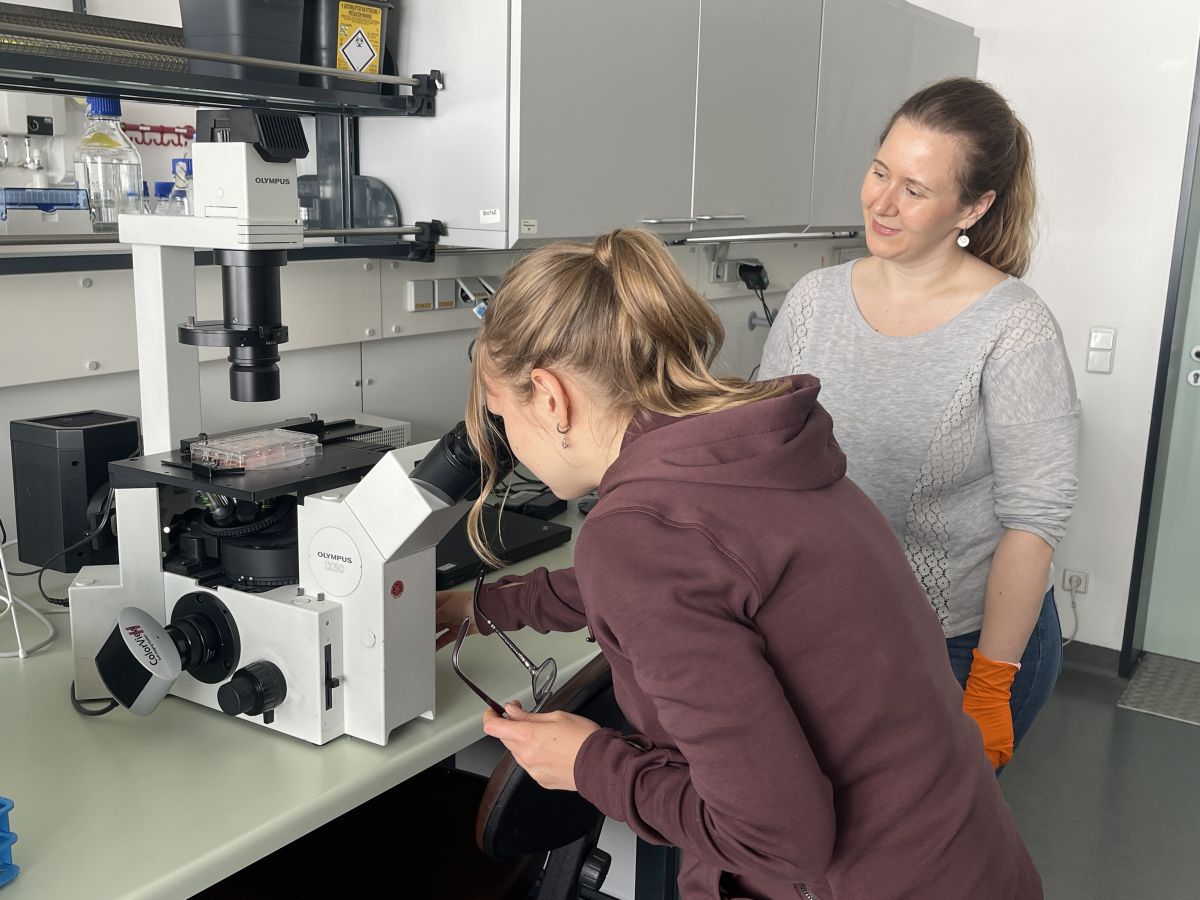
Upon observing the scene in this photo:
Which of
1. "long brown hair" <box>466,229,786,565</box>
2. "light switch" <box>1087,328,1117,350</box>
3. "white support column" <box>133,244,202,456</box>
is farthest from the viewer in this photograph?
"light switch" <box>1087,328,1117,350</box>

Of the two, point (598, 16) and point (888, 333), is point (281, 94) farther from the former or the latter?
point (888, 333)

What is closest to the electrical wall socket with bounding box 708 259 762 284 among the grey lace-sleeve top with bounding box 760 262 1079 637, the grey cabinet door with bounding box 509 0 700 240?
A: the grey cabinet door with bounding box 509 0 700 240

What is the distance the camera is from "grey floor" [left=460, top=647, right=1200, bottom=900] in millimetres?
2352

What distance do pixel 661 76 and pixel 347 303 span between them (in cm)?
72

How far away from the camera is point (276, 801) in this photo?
1.05 metres

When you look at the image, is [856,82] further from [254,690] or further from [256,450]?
[254,690]

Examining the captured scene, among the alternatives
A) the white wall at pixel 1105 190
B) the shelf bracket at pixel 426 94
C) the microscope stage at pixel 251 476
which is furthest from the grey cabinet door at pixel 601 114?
the white wall at pixel 1105 190

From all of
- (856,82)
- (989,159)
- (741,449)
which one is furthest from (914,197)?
(856,82)

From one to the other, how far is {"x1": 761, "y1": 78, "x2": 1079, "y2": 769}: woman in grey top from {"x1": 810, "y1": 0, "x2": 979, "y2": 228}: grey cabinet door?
114 cm

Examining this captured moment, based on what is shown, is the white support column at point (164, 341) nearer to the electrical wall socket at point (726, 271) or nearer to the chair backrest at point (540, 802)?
the chair backrest at point (540, 802)

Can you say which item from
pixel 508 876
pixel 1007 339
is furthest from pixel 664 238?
pixel 508 876

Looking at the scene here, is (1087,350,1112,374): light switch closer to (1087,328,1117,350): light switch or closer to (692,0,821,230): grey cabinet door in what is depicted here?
(1087,328,1117,350): light switch

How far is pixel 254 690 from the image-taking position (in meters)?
1.12

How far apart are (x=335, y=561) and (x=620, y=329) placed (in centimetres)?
41
